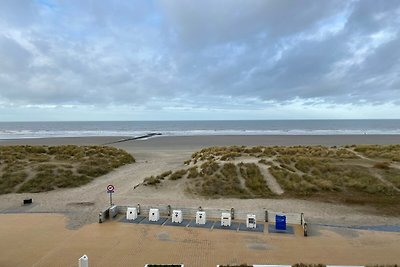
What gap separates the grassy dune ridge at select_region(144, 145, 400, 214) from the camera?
66.5 feet

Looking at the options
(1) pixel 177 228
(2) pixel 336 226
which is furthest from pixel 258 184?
(1) pixel 177 228

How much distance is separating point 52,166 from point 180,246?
1842 cm

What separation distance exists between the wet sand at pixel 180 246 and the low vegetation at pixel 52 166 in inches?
370

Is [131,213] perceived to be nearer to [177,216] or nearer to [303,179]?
[177,216]

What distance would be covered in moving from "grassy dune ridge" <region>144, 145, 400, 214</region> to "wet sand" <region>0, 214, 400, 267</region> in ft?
22.9

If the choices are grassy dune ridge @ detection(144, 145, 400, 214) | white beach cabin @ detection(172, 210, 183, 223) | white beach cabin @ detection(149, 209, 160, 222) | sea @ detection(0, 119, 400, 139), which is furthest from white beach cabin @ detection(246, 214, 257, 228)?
sea @ detection(0, 119, 400, 139)

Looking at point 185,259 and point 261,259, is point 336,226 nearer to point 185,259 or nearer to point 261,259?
point 261,259

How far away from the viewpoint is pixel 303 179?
2289cm

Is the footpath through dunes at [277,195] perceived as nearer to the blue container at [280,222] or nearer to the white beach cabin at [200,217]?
the blue container at [280,222]

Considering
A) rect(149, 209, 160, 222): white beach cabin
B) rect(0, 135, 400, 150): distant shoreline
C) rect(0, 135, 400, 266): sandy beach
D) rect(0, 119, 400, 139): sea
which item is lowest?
rect(0, 135, 400, 266): sandy beach

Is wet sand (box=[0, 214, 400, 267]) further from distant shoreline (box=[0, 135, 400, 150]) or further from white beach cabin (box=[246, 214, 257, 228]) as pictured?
distant shoreline (box=[0, 135, 400, 150])

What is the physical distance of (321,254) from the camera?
1103cm

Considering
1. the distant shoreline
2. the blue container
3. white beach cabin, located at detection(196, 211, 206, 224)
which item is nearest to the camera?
the blue container

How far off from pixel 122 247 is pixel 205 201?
26.7ft
